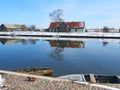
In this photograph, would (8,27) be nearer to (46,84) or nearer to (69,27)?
→ (69,27)

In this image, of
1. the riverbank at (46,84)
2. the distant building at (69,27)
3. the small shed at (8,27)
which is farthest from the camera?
the small shed at (8,27)

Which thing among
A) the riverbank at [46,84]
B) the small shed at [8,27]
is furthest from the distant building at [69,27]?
the riverbank at [46,84]

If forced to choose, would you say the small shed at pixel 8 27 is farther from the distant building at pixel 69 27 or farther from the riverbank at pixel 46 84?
the riverbank at pixel 46 84

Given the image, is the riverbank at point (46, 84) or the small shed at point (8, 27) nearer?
the riverbank at point (46, 84)

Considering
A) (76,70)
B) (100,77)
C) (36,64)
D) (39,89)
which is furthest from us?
(36,64)

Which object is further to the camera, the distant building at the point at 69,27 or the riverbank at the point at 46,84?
the distant building at the point at 69,27

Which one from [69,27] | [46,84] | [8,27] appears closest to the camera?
[46,84]

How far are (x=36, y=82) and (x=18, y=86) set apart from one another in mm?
1367

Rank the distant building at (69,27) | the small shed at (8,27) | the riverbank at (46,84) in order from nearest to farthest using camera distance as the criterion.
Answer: the riverbank at (46,84), the distant building at (69,27), the small shed at (8,27)

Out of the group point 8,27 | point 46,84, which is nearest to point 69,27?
point 8,27

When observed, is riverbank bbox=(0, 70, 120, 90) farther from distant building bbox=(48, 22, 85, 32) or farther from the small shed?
the small shed

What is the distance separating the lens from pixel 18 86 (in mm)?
15641

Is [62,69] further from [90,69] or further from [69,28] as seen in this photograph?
[69,28]

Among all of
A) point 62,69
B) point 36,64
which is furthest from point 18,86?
point 36,64
